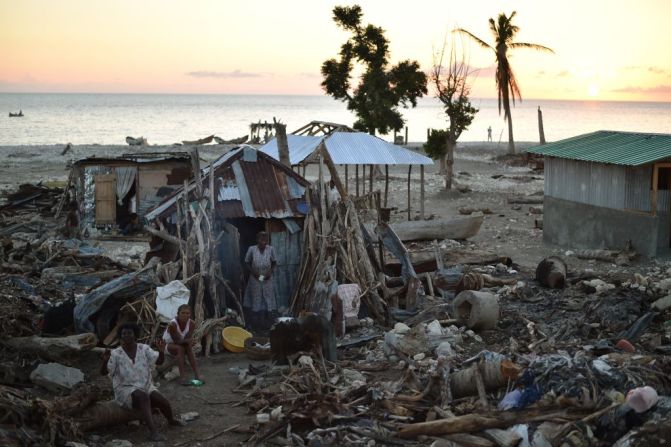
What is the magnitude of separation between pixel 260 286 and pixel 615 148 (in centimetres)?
1021

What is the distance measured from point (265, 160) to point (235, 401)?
16.6ft

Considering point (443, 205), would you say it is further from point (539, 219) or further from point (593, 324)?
point (593, 324)

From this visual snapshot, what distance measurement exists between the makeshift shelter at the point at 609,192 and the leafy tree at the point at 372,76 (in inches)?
579

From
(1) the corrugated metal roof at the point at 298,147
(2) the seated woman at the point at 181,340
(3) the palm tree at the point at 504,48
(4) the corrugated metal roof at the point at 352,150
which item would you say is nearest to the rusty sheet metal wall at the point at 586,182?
(4) the corrugated metal roof at the point at 352,150

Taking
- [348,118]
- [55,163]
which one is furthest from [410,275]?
[348,118]

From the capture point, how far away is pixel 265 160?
1335 centimetres

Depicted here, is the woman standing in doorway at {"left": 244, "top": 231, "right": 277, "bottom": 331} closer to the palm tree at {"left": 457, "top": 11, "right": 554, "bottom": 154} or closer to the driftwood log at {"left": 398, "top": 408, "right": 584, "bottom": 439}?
the driftwood log at {"left": 398, "top": 408, "right": 584, "bottom": 439}

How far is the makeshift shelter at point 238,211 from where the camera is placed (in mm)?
12266

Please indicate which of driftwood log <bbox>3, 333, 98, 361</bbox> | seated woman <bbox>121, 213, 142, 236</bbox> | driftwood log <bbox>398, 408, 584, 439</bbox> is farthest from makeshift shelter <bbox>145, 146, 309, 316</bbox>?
seated woman <bbox>121, 213, 142, 236</bbox>

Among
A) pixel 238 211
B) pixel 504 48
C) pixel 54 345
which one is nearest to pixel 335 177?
pixel 238 211

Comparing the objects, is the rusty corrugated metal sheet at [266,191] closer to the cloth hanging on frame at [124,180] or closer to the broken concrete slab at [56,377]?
the broken concrete slab at [56,377]

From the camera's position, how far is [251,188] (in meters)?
13.0

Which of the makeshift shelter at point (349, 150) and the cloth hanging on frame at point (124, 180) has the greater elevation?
the makeshift shelter at point (349, 150)

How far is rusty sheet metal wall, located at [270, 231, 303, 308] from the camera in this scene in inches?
508
